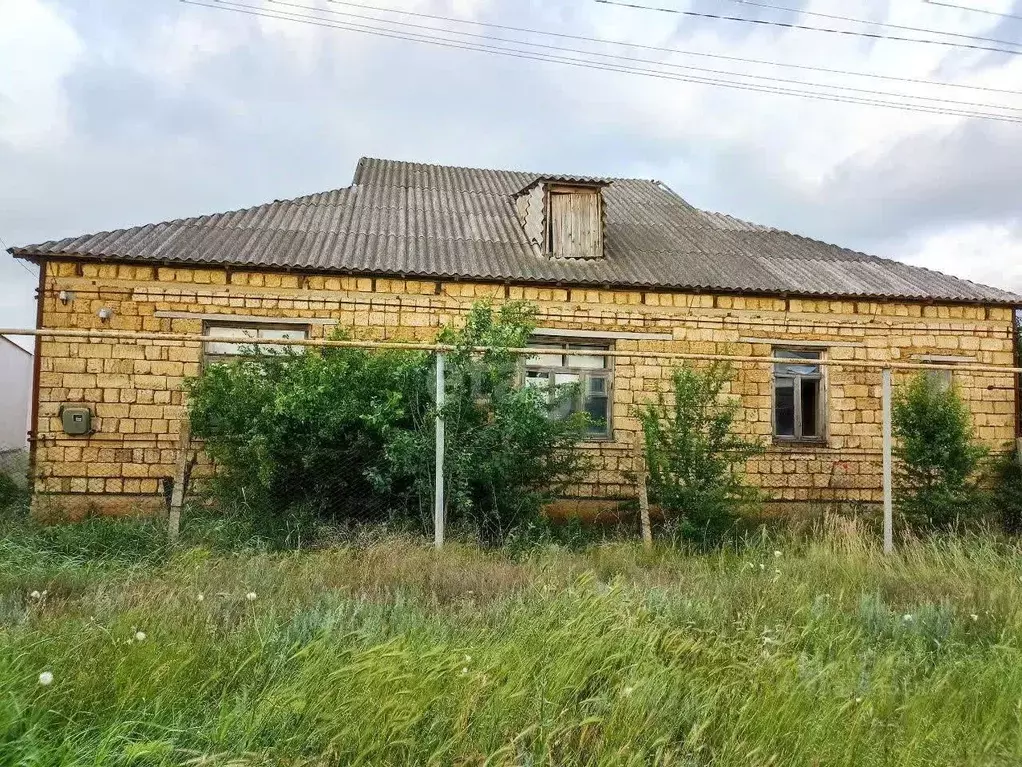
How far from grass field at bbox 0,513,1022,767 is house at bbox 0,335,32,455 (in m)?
14.4

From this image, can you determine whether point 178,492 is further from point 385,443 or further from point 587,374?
point 587,374

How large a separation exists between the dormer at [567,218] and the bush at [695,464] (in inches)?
162

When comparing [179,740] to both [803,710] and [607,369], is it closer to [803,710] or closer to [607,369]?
[803,710]

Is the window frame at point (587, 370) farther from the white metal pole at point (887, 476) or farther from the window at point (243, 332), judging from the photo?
→ the white metal pole at point (887, 476)

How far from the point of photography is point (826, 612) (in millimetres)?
4141

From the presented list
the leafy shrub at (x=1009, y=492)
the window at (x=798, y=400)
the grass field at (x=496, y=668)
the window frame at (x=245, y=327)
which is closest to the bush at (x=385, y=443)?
the grass field at (x=496, y=668)

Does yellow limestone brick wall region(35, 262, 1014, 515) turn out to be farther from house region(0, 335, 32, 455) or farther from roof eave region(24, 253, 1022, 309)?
house region(0, 335, 32, 455)

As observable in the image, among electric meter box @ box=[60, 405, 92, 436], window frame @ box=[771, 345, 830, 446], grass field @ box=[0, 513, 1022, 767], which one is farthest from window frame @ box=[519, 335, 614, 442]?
electric meter box @ box=[60, 405, 92, 436]

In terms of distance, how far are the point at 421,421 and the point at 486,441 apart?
654 mm

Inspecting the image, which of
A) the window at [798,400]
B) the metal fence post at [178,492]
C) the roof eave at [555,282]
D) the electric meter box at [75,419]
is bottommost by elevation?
the metal fence post at [178,492]

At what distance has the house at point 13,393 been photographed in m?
16.6

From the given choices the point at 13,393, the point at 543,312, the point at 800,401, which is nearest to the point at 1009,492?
the point at 800,401

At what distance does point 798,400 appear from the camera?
10.8 meters

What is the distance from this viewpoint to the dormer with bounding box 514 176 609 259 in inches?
439
